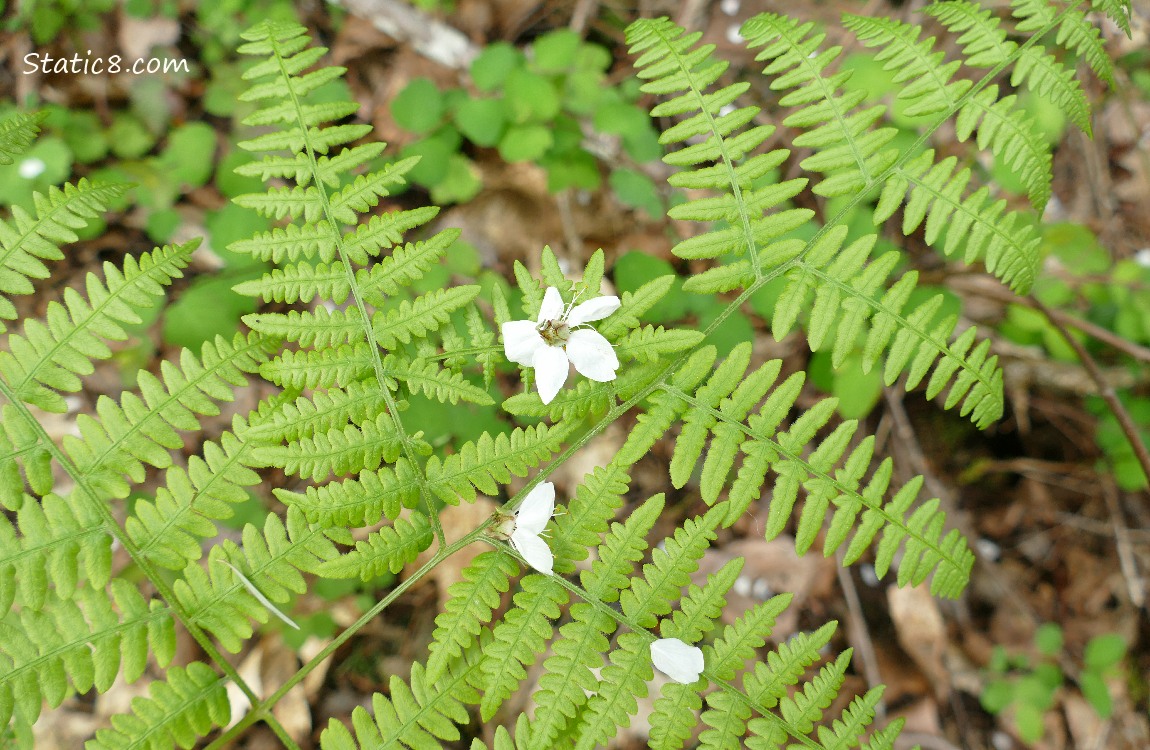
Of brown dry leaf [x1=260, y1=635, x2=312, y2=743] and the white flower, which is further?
brown dry leaf [x1=260, y1=635, x2=312, y2=743]

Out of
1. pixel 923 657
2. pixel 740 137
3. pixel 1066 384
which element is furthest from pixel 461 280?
pixel 1066 384

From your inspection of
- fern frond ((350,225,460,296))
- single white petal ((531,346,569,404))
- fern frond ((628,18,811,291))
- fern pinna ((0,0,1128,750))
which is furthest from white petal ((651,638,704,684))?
fern frond ((350,225,460,296))

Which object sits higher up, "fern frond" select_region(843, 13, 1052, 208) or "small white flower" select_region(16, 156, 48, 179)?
"small white flower" select_region(16, 156, 48, 179)

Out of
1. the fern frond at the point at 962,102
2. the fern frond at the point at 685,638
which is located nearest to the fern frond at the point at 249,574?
the fern frond at the point at 685,638

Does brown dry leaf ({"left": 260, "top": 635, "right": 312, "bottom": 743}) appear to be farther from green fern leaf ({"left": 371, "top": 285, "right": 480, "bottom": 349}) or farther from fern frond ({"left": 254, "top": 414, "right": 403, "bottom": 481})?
green fern leaf ({"left": 371, "top": 285, "right": 480, "bottom": 349})

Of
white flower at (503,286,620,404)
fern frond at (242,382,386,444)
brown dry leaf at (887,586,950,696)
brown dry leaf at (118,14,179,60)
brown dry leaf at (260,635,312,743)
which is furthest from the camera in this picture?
brown dry leaf at (118,14,179,60)

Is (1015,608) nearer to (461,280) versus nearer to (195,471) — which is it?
(461,280)
